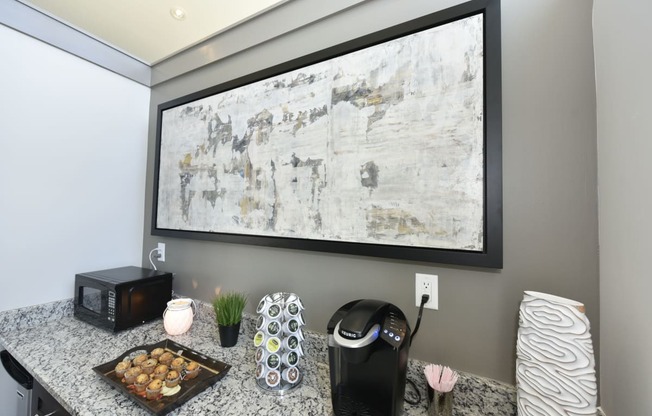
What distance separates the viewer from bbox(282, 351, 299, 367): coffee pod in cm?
90

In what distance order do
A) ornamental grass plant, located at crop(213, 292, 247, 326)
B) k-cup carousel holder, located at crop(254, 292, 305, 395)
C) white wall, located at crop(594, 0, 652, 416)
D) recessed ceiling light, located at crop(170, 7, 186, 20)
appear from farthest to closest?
1. recessed ceiling light, located at crop(170, 7, 186, 20)
2. ornamental grass plant, located at crop(213, 292, 247, 326)
3. k-cup carousel holder, located at crop(254, 292, 305, 395)
4. white wall, located at crop(594, 0, 652, 416)

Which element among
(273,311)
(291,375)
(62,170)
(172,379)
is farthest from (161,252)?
(291,375)

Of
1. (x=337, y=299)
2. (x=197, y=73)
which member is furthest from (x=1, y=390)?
(x=197, y=73)

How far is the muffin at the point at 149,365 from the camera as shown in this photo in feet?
2.86

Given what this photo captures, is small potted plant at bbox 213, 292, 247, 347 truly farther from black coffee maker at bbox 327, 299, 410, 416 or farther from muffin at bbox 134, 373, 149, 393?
black coffee maker at bbox 327, 299, 410, 416

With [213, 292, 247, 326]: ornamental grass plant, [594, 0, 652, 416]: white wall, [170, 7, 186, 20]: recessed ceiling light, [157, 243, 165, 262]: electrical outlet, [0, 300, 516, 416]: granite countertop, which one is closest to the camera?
[594, 0, 652, 416]: white wall

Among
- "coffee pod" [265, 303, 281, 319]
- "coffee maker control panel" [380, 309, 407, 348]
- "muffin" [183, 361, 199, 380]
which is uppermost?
"coffee maker control panel" [380, 309, 407, 348]

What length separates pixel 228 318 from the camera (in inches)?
44.7

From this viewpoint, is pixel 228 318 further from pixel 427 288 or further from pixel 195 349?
pixel 427 288

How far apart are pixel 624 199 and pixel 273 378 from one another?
1.08 m

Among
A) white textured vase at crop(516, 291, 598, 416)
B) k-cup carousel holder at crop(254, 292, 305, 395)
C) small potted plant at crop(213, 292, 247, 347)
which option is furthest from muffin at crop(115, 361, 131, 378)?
white textured vase at crop(516, 291, 598, 416)

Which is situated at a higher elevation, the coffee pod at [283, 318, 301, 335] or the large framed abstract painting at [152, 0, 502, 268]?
the large framed abstract painting at [152, 0, 502, 268]

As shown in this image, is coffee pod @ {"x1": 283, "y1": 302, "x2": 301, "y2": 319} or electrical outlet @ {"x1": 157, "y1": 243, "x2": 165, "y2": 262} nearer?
coffee pod @ {"x1": 283, "y1": 302, "x2": 301, "y2": 319}

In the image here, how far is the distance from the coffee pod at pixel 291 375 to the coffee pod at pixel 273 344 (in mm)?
80
